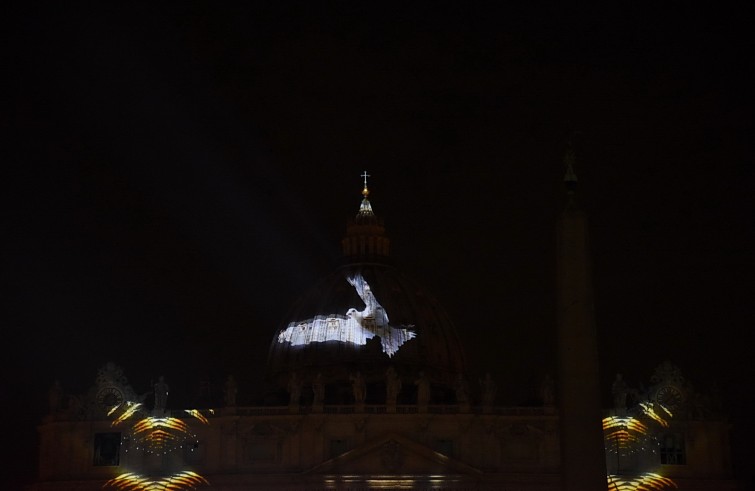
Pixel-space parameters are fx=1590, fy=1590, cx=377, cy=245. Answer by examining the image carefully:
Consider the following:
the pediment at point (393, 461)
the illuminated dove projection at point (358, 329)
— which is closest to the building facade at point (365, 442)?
the pediment at point (393, 461)

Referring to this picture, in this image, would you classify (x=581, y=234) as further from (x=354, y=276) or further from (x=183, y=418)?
(x=354, y=276)

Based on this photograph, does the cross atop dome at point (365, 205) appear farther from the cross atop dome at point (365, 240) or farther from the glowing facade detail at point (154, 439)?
the glowing facade detail at point (154, 439)

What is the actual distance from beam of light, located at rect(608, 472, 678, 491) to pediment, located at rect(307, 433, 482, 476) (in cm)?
805

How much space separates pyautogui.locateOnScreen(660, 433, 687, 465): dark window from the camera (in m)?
94.6

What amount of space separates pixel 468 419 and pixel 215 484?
15.4m

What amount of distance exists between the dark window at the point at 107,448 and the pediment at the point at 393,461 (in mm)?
11804

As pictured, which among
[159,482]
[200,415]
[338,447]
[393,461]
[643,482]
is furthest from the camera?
[200,415]

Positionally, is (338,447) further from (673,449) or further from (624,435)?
(673,449)

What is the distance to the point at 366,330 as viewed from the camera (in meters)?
117

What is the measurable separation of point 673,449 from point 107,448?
33778mm

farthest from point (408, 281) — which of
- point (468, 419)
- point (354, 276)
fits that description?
point (468, 419)

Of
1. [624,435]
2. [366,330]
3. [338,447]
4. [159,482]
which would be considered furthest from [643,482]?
[366,330]

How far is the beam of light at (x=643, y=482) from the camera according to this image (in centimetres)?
9188

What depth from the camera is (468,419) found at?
94.5 m
